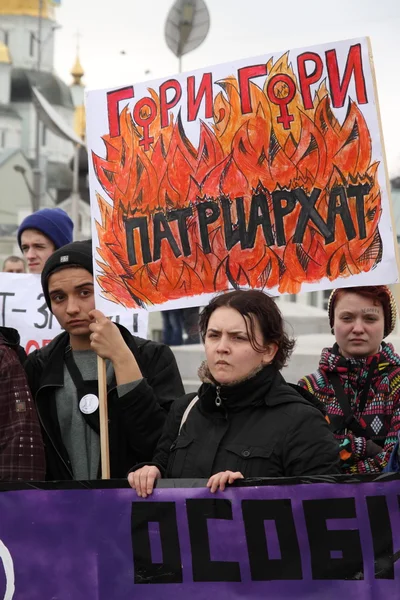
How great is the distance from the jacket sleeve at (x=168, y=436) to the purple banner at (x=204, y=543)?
4.1 inches

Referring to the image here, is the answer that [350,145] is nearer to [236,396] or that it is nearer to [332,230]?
[332,230]

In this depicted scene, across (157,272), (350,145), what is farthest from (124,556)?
(350,145)

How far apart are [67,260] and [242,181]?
0.71 metres

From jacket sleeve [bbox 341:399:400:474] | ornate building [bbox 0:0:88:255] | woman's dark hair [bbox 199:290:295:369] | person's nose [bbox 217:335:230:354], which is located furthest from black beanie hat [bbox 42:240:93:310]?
ornate building [bbox 0:0:88:255]

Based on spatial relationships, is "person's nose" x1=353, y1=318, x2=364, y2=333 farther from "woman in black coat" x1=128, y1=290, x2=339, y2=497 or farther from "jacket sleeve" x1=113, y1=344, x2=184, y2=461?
"jacket sleeve" x1=113, y1=344, x2=184, y2=461

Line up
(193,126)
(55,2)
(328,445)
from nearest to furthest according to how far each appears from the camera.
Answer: (328,445)
(193,126)
(55,2)

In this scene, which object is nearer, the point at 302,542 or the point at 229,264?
the point at 302,542

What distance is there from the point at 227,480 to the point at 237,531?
175 millimetres

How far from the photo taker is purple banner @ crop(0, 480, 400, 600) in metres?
3.27

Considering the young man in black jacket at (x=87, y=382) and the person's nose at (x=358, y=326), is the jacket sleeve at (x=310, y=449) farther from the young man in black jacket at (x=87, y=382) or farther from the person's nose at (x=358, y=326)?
the person's nose at (x=358, y=326)

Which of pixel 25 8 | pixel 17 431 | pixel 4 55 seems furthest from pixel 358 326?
pixel 25 8

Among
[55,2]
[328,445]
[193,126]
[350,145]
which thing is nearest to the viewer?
[328,445]

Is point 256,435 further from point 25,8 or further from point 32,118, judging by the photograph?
point 25,8

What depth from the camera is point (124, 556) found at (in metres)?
3.43
